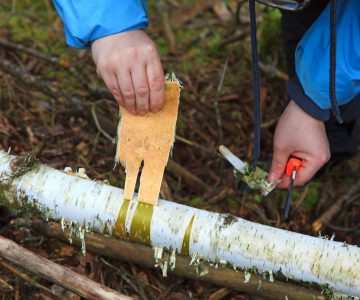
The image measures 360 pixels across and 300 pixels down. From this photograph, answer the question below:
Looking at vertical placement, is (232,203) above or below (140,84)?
below

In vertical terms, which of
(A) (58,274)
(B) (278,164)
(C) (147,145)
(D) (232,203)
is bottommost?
(D) (232,203)

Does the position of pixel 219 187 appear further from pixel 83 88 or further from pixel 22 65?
pixel 22 65

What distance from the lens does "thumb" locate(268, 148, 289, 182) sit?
183 cm

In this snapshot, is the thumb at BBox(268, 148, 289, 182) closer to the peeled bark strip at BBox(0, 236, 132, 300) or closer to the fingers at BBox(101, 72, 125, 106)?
the fingers at BBox(101, 72, 125, 106)

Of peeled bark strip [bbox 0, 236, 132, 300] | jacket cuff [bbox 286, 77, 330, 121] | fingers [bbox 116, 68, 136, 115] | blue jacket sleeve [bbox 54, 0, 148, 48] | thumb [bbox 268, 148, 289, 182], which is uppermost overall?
blue jacket sleeve [bbox 54, 0, 148, 48]

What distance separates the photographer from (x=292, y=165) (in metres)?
1.82

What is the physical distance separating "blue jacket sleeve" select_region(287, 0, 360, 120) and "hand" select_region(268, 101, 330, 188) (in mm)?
36

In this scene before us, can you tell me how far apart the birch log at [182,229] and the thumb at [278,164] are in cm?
31

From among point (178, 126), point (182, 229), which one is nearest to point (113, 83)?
point (182, 229)

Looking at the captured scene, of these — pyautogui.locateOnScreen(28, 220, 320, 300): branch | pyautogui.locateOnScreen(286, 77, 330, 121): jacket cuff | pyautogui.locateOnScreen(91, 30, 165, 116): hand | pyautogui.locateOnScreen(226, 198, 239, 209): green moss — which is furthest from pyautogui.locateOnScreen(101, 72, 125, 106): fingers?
pyautogui.locateOnScreen(226, 198, 239, 209): green moss

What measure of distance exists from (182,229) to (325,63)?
710 millimetres

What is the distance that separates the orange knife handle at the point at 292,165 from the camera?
1820 mm

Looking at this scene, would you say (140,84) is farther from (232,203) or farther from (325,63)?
(232,203)

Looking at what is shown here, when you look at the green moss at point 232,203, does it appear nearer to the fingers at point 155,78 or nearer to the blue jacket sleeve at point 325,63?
the blue jacket sleeve at point 325,63
